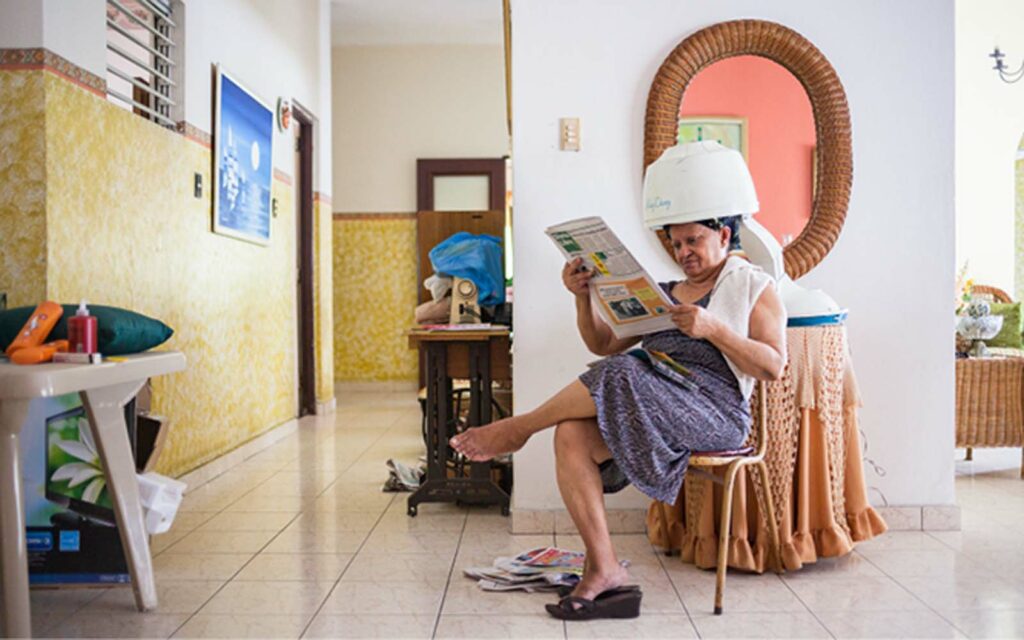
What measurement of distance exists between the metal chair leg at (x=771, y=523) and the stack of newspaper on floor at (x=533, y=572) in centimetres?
60

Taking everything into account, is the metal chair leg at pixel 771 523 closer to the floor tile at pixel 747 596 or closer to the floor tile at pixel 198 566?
the floor tile at pixel 747 596

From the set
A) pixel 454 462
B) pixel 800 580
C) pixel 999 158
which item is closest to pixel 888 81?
pixel 800 580

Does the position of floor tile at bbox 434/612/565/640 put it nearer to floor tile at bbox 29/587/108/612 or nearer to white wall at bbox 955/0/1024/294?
floor tile at bbox 29/587/108/612

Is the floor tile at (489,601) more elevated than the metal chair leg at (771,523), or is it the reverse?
the metal chair leg at (771,523)

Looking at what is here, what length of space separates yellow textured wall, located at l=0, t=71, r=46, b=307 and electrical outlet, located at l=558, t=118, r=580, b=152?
5.87ft

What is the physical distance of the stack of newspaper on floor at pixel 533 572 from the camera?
2.76m

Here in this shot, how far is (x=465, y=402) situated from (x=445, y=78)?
4648 mm

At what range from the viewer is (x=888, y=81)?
347cm

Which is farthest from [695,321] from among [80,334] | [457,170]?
[457,170]

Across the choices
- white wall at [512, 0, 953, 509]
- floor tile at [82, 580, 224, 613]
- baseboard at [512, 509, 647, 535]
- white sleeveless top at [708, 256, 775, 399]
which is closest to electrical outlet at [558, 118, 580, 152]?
white wall at [512, 0, 953, 509]

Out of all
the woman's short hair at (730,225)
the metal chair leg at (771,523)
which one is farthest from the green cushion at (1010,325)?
the woman's short hair at (730,225)

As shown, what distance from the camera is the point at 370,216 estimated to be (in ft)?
29.9

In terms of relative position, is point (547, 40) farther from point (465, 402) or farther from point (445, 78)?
point (445, 78)

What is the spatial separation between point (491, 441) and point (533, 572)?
18.9 inches
